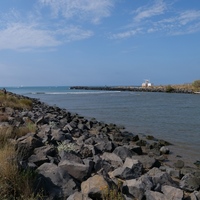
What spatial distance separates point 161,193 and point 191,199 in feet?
2.41

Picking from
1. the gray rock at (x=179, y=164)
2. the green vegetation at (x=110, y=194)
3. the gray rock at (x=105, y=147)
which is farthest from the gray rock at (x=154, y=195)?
the gray rock at (x=105, y=147)

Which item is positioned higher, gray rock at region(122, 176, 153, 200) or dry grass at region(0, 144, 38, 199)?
dry grass at region(0, 144, 38, 199)

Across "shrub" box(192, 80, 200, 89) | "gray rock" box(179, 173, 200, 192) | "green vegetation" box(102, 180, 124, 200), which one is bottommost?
"gray rock" box(179, 173, 200, 192)

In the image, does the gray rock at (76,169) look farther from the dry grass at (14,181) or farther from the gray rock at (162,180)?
the gray rock at (162,180)

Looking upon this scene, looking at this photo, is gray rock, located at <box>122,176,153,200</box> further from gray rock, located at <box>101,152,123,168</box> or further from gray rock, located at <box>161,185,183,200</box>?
gray rock, located at <box>101,152,123,168</box>

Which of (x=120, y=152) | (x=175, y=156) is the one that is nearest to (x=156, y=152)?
(x=175, y=156)

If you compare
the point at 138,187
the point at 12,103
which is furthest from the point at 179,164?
the point at 12,103

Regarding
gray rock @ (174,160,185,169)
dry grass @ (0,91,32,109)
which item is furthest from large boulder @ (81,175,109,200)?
dry grass @ (0,91,32,109)

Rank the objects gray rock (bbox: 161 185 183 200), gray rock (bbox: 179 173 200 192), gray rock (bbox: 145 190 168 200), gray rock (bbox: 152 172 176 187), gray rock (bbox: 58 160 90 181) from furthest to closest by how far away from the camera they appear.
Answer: gray rock (bbox: 179 173 200 192) < gray rock (bbox: 152 172 176 187) < gray rock (bbox: 58 160 90 181) < gray rock (bbox: 161 185 183 200) < gray rock (bbox: 145 190 168 200)

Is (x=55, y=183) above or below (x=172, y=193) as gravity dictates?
above

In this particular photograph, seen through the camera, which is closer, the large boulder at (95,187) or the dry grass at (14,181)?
the dry grass at (14,181)

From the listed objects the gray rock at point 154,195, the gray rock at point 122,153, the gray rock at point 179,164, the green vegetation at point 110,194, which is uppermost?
the green vegetation at point 110,194

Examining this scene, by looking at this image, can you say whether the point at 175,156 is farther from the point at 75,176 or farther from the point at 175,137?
the point at 75,176

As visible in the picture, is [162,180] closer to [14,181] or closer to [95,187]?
[95,187]
